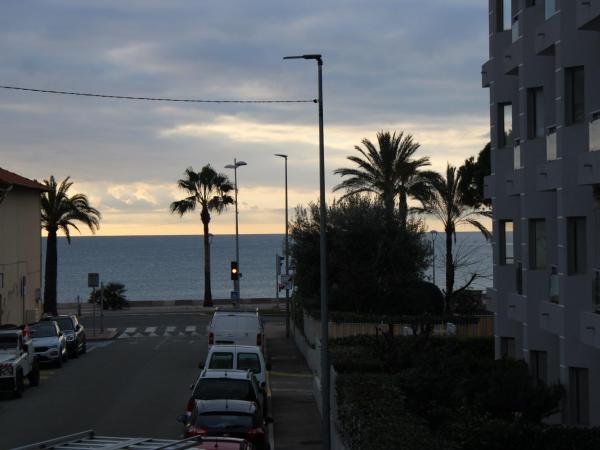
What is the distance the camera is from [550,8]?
68.0 feet

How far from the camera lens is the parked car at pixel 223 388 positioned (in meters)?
20.0

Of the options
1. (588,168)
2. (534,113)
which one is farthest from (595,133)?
(534,113)

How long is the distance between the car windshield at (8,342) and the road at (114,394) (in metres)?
1.54

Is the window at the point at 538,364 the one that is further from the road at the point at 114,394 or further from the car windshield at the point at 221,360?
the road at the point at 114,394

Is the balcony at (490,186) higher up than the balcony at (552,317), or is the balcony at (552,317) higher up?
the balcony at (490,186)

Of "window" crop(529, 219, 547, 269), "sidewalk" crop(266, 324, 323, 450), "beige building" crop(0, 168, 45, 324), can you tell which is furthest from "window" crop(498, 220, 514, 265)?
"beige building" crop(0, 168, 45, 324)

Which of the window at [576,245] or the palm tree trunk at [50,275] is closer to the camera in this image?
the window at [576,245]

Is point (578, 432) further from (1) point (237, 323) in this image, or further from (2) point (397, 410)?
(1) point (237, 323)

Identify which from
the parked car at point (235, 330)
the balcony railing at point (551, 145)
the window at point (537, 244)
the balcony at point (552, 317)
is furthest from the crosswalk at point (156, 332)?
the balcony railing at point (551, 145)

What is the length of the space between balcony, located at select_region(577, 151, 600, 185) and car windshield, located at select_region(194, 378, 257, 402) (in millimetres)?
7715

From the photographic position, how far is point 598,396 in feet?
65.3

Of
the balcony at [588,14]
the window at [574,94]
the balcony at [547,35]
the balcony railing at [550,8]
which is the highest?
the balcony railing at [550,8]

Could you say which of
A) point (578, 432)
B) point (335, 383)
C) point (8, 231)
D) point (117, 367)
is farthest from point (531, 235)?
point (8, 231)

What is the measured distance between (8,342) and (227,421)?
13.7 m
